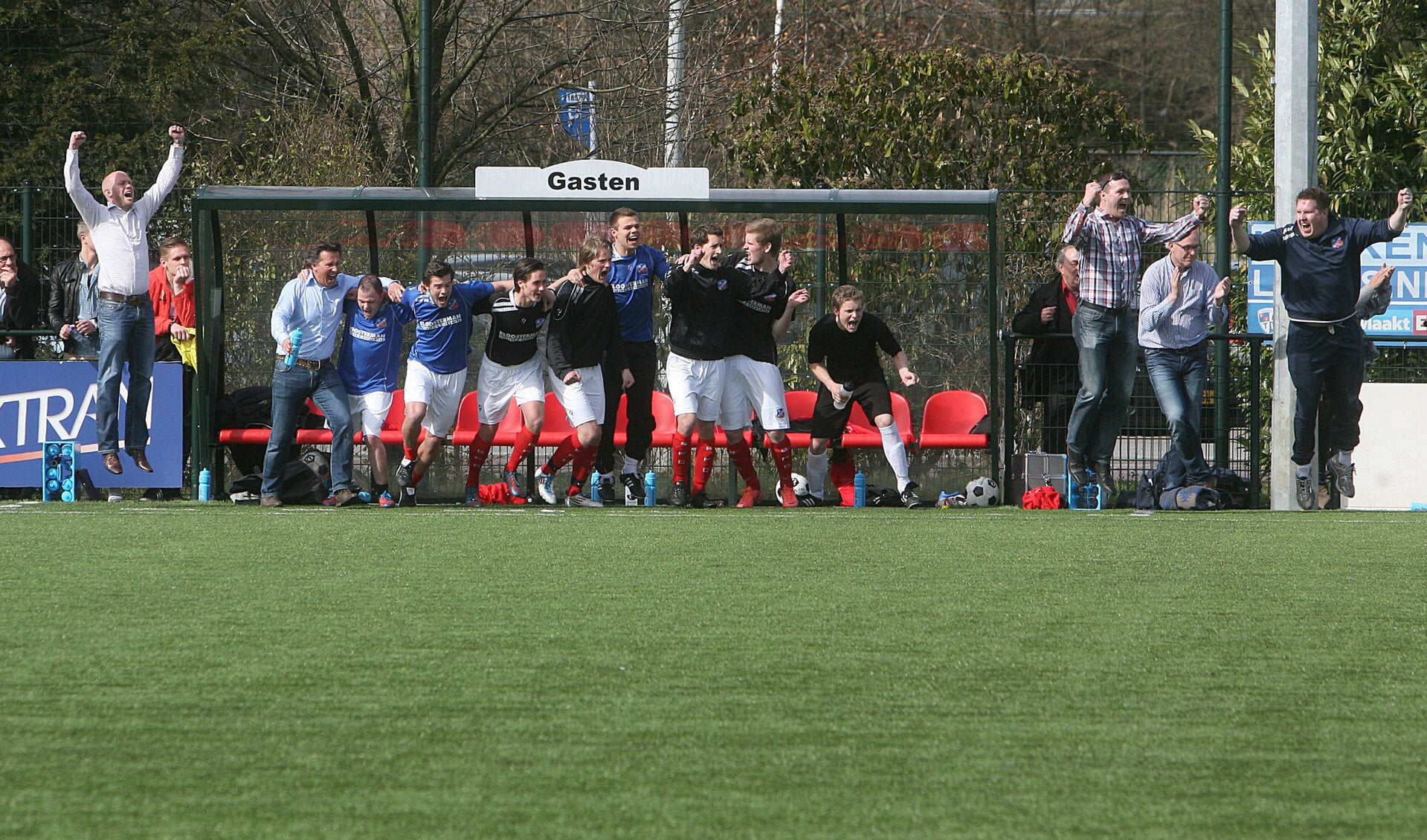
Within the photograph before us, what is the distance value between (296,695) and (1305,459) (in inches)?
320

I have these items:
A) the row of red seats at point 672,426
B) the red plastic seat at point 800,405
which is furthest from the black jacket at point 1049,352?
the red plastic seat at point 800,405

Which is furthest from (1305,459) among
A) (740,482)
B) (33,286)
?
(33,286)

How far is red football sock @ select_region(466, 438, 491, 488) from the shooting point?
1115 cm

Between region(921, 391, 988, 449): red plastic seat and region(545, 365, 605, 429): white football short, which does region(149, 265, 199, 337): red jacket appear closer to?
region(545, 365, 605, 429): white football short

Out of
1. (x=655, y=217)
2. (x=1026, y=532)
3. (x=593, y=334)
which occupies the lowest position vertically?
(x=1026, y=532)

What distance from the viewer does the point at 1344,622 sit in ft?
17.7

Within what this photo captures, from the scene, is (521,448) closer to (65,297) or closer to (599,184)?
(599,184)

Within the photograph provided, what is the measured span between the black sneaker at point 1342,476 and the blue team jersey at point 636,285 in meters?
4.52

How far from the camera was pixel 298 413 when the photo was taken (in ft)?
34.6

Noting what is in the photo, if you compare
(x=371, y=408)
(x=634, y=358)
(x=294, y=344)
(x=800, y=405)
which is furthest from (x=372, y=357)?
(x=800, y=405)

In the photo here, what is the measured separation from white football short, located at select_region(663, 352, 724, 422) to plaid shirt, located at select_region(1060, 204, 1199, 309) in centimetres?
238

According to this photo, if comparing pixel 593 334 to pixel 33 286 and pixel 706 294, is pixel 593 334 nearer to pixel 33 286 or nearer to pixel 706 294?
pixel 706 294

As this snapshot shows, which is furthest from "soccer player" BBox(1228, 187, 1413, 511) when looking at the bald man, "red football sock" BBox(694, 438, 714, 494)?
the bald man

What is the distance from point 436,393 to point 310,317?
3.08ft
